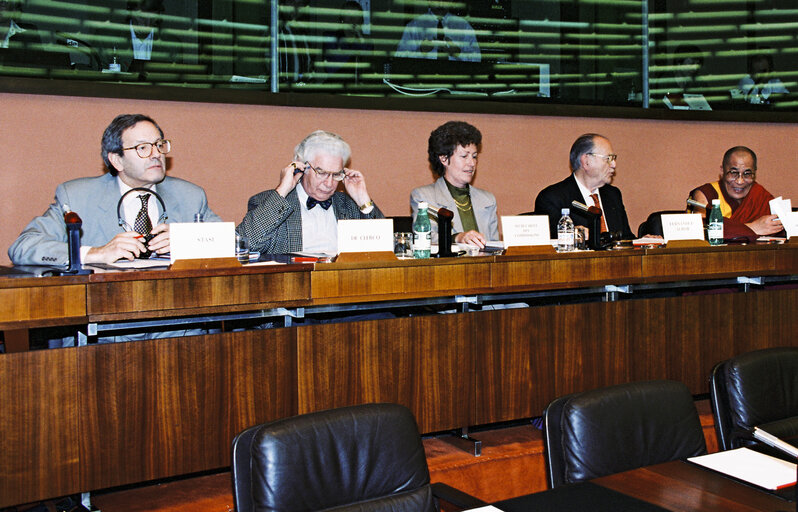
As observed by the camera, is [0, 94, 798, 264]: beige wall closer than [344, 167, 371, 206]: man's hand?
No

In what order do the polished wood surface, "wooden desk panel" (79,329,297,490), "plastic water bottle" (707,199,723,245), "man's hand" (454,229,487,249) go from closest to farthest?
the polished wood surface → "wooden desk panel" (79,329,297,490) → "man's hand" (454,229,487,249) → "plastic water bottle" (707,199,723,245)

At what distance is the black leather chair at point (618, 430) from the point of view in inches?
60.9

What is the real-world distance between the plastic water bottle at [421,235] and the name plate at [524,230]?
0.30 metres

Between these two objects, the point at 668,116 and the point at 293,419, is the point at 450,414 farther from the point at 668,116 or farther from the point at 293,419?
the point at 668,116

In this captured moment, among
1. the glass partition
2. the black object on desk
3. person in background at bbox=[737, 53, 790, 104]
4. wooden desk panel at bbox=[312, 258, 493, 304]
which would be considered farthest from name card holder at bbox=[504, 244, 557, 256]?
person in background at bbox=[737, 53, 790, 104]

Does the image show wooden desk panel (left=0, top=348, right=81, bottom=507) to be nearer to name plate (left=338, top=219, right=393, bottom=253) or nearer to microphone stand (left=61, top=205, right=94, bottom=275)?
microphone stand (left=61, top=205, right=94, bottom=275)

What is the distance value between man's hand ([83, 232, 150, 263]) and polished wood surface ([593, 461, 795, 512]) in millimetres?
1574

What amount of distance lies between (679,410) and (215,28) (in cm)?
320

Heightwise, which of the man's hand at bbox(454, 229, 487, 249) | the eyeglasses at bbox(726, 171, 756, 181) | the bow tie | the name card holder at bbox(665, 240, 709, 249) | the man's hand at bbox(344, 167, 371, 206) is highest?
the eyeglasses at bbox(726, 171, 756, 181)

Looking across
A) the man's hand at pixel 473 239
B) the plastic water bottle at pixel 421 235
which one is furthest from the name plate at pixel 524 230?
the plastic water bottle at pixel 421 235

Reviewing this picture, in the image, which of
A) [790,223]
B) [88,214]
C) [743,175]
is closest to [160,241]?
[88,214]

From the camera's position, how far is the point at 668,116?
5.28m

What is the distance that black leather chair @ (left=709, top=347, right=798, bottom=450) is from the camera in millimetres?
1844

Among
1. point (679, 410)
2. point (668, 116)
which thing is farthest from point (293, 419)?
point (668, 116)
